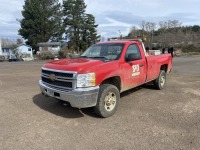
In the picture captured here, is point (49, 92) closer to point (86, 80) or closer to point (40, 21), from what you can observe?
point (86, 80)

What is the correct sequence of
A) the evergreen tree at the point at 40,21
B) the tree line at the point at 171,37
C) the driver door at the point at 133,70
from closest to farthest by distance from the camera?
the driver door at the point at 133,70 → the tree line at the point at 171,37 → the evergreen tree at the point at 40,21

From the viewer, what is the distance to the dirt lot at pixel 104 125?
12.0 feet

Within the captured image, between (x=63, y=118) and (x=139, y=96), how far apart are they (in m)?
2.86

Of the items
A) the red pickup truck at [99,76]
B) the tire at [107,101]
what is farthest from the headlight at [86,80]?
the tire at [107,101]

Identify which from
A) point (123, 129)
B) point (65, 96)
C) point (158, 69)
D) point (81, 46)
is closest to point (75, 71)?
point (65, 96)

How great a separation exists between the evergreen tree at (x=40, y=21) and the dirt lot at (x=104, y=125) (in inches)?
2049

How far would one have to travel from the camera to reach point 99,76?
4.55m

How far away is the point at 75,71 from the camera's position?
14.3 ft

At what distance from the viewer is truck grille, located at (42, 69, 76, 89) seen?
14.5 feet

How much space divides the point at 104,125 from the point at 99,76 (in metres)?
1.08

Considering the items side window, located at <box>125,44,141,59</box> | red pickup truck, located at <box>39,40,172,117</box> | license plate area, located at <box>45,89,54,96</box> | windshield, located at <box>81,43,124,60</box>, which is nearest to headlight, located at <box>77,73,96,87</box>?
red pickup truck, located at <box>39,40,172,117</box>

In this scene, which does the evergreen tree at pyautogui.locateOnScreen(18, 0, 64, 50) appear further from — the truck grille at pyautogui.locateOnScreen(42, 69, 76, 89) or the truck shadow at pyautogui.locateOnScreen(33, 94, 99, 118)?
the truck grille at pyautogui.locateOnScreen(42, 69, 76, 89)

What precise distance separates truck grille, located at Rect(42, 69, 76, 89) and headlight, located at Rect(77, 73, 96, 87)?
4.3 inches

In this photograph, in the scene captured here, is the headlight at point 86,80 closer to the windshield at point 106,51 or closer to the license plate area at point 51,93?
the license plate area at point 51,93
